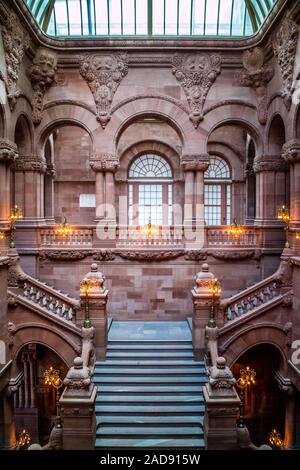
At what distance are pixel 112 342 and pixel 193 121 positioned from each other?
9934mm

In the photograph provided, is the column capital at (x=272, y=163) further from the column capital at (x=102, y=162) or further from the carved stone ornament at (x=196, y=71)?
the column capital at (x=102, y=162)

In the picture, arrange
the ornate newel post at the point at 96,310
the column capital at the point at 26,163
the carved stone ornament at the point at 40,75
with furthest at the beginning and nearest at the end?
1. the column capital at the point at 26,163
2. the carved stone ornament at the point at 40,75
3. the ornate newel post at the point at 96,310

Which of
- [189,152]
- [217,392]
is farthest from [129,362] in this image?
[189,152]

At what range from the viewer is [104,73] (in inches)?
676

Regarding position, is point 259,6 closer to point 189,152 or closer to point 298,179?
point 189,152

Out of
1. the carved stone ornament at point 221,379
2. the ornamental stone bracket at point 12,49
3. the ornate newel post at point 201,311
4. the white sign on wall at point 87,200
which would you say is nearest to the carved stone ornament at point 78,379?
the carved stone ornament at point 221,379

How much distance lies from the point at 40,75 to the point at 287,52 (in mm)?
10033

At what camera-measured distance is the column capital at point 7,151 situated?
45.3ft

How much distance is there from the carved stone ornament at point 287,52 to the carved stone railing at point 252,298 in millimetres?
6569

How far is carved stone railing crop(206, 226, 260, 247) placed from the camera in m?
17.3

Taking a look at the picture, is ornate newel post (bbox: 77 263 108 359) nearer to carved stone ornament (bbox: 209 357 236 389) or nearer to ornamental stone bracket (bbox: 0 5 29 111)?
carved stone ornament (bbox: 209 357 236 389)

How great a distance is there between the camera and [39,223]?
17547 millimetres

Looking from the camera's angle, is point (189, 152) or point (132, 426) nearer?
point (132, 426)
